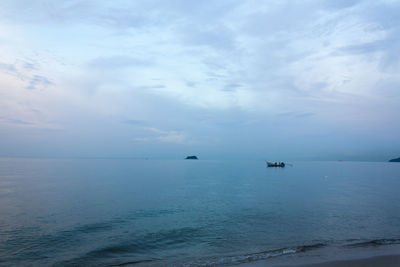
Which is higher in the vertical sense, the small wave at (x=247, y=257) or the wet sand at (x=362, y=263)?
the wet sand at (x=362, y=263)

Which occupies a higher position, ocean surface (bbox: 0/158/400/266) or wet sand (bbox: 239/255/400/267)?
wet sand (bbox: 239/255/400/267)

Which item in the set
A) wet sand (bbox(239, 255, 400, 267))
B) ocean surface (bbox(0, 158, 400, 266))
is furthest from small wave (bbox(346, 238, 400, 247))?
wet sand (bbox(239, 255, 400, 267))

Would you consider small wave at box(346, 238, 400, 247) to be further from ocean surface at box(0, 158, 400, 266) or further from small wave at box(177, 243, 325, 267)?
small wave at box(177, 243, 325, 267)

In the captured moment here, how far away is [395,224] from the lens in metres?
21.1

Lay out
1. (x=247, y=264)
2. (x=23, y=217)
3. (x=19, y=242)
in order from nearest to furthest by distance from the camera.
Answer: (x=247, y=264), (x=19, y=242), (x=23, y=217)

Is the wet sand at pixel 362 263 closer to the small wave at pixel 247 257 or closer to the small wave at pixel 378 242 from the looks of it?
the small wave at pixel 247 257

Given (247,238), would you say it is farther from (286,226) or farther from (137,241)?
(137,241)

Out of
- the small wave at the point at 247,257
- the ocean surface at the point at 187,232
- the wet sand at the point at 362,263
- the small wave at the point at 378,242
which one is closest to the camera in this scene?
the wet sand at the point at 362,263

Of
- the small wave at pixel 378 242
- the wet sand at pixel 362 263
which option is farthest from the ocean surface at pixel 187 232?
the wet sand at pixel 362 263

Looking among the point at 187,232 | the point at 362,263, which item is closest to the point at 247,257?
the point at 362,263

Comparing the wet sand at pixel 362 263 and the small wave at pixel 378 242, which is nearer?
the wet sand at pixel 362 263

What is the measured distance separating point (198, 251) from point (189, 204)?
14535 millimetres

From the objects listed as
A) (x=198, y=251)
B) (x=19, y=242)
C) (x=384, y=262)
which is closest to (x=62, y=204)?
(x=19, y=242)

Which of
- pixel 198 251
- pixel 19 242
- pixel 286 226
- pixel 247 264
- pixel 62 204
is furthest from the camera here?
pixel 62 204
